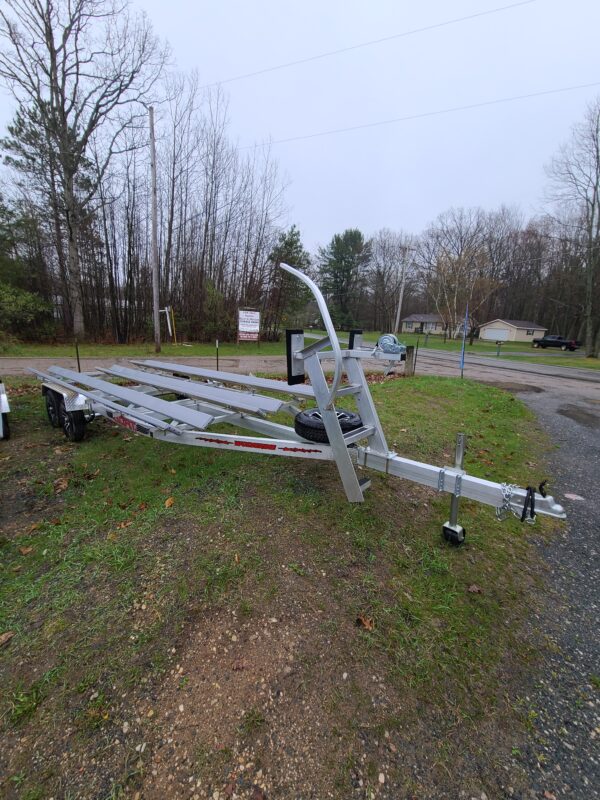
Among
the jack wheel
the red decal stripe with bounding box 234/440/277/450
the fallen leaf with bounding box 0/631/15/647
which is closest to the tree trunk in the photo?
the red decal stripe with bounding box 234/440/277/450

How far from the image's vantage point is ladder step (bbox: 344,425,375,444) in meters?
2.54

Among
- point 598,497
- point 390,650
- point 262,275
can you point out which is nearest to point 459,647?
point 390,650

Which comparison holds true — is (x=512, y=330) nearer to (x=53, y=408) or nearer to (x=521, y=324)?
(x=521, y=324)

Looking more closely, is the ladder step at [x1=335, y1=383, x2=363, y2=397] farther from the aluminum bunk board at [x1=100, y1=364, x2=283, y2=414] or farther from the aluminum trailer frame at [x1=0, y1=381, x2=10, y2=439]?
the aluminum trailer frame at [x1=0, y1=381, x2=10, y2=439]

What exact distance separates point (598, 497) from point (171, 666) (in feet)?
13.6

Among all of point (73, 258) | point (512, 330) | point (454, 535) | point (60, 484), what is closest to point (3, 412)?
point (60, 484)

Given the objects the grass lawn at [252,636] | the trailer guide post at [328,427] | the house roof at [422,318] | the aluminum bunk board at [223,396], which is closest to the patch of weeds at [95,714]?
the grass lawn at [252,636]

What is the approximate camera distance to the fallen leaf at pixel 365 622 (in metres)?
1.96

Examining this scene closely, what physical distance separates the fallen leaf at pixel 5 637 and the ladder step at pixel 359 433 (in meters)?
2.13

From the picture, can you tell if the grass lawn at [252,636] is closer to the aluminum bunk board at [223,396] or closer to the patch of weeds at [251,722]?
the patch of weeds at [251,722]

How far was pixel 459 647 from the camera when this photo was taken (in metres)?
1.89

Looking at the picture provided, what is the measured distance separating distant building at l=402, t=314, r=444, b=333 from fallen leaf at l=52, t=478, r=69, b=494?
212 ft

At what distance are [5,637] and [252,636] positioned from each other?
126cm

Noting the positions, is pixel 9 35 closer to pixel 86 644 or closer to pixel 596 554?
pixel 86 644
